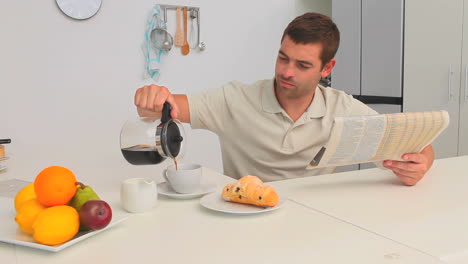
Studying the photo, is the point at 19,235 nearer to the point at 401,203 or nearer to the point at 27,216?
the point at 27,216

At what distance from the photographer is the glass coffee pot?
104cm

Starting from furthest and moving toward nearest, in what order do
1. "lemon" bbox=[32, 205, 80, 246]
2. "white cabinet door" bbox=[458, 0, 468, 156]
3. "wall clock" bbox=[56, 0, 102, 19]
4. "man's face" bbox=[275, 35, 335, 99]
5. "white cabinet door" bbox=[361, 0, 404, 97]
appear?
1. "white cabinet door" bbox=[361, 0, 404, 97]
2. "wall clock" bbox=[56, 0, 102, 19]
3. "white cabinet door" bbox=[458, 0, 468, 156]
4. "man's face" bbox=[275, 35, 335, 99]
5. "lemon" bbox=[32, 205, 80, 246]

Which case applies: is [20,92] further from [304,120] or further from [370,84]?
[370,84]

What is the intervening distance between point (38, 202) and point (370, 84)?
2.70 m

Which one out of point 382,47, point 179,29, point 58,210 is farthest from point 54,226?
point 382,47

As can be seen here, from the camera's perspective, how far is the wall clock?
270cm

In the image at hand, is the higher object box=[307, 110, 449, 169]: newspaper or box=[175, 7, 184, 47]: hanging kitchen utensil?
box=[175, 7, 184, 47]: hanging kitchen utensil

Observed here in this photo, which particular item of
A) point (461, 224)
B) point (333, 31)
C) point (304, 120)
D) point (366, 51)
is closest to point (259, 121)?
point (304, 120)

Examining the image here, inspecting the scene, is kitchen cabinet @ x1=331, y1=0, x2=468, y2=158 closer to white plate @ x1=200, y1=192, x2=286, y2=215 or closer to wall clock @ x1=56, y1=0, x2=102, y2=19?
wall clock @ x1=56, y1=0, x2=102, y2=19

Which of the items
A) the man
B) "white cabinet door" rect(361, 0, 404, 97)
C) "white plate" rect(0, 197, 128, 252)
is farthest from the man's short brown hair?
"white cabinet door" rect(361, 0, 404, 97)

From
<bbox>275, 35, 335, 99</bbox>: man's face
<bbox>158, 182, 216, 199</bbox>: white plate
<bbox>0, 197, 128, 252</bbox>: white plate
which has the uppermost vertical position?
<bbox>275, 35, 335, 99</bbox>: man's face

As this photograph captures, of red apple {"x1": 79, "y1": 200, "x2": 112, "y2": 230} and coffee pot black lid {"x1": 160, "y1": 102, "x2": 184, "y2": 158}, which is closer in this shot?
red apple {"x1": 79, "y1": 200, "x2": 112, "y2": 230}

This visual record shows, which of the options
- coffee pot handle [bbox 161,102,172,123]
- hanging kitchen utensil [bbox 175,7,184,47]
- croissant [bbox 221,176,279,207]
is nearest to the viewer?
croissant [bbox 221,176,279,207]

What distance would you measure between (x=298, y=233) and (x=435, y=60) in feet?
7.45
